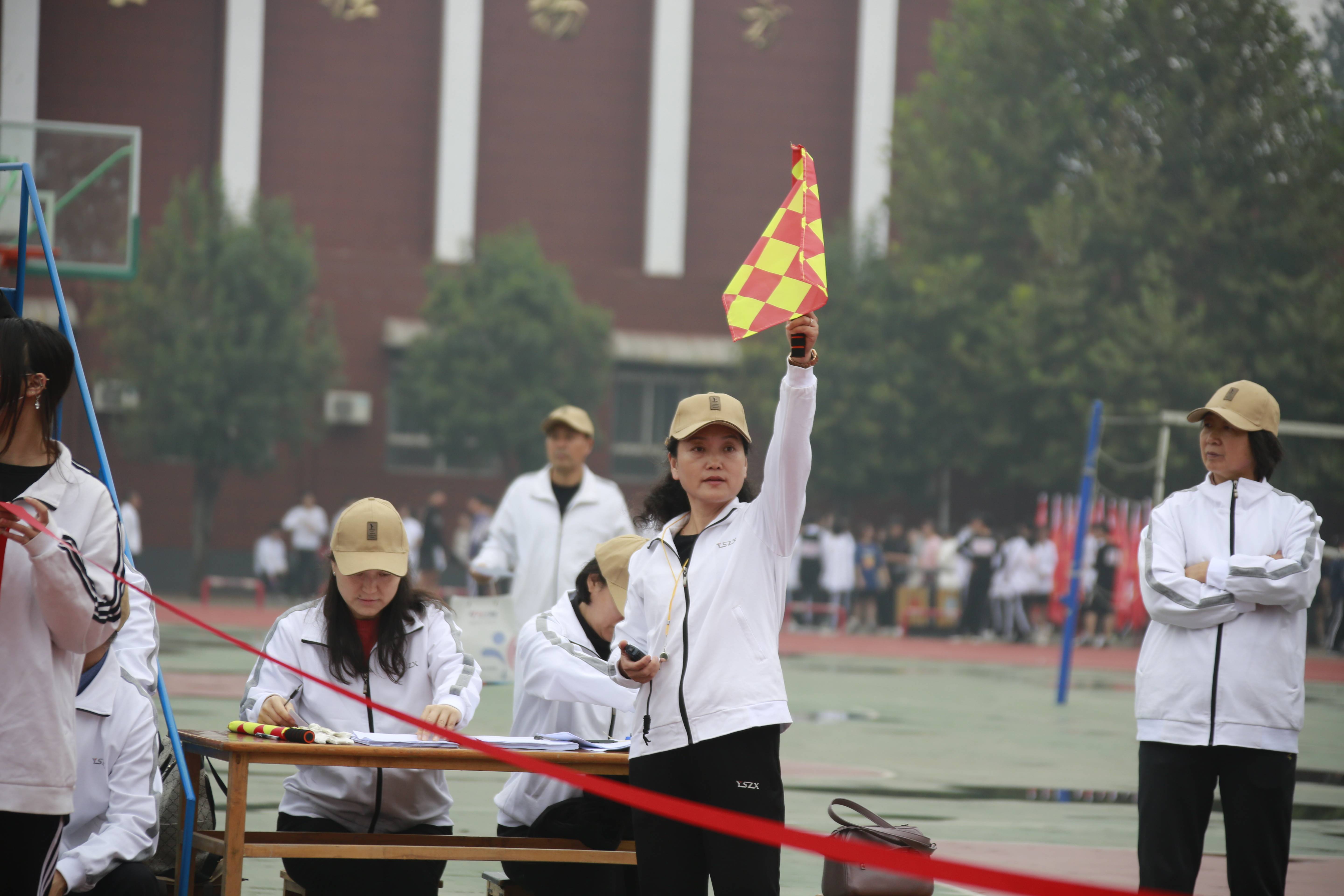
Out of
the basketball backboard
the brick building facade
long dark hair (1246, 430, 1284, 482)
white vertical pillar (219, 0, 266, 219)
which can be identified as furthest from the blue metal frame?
white vertical pillar (219, 0, 266, 219)

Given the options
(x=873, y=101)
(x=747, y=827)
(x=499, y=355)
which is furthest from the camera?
(x=873, y=101)

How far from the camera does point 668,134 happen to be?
117ft

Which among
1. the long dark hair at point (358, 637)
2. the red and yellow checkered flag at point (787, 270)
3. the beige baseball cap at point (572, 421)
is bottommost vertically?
the long dark hair at point (358, 637)

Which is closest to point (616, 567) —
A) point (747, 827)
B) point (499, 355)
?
point (747, 827)

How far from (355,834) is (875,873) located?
59.2 inches

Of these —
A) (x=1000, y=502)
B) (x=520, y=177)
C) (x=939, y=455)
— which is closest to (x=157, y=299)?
(x=520, y=177)

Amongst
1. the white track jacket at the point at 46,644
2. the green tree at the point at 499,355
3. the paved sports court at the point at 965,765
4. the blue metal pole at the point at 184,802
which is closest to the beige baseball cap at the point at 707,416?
the white track jacket at the point at 46,644

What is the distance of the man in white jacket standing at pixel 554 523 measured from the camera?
844 cm

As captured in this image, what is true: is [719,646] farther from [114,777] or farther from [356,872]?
[114,777]

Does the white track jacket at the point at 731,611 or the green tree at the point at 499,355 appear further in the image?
the green tree at the point at 499,355

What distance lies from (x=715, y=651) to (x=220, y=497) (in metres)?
31.4

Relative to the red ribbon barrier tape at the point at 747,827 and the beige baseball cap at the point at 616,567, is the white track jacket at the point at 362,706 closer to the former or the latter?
the red ribbon barrier tape at the point at 747,827

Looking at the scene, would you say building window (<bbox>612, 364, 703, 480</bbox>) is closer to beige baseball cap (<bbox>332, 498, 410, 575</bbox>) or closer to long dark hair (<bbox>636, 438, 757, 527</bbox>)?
beige baseball cap (<bbox>332, 498, 410, 575</bbox>)

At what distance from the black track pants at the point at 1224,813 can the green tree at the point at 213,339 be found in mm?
27671
